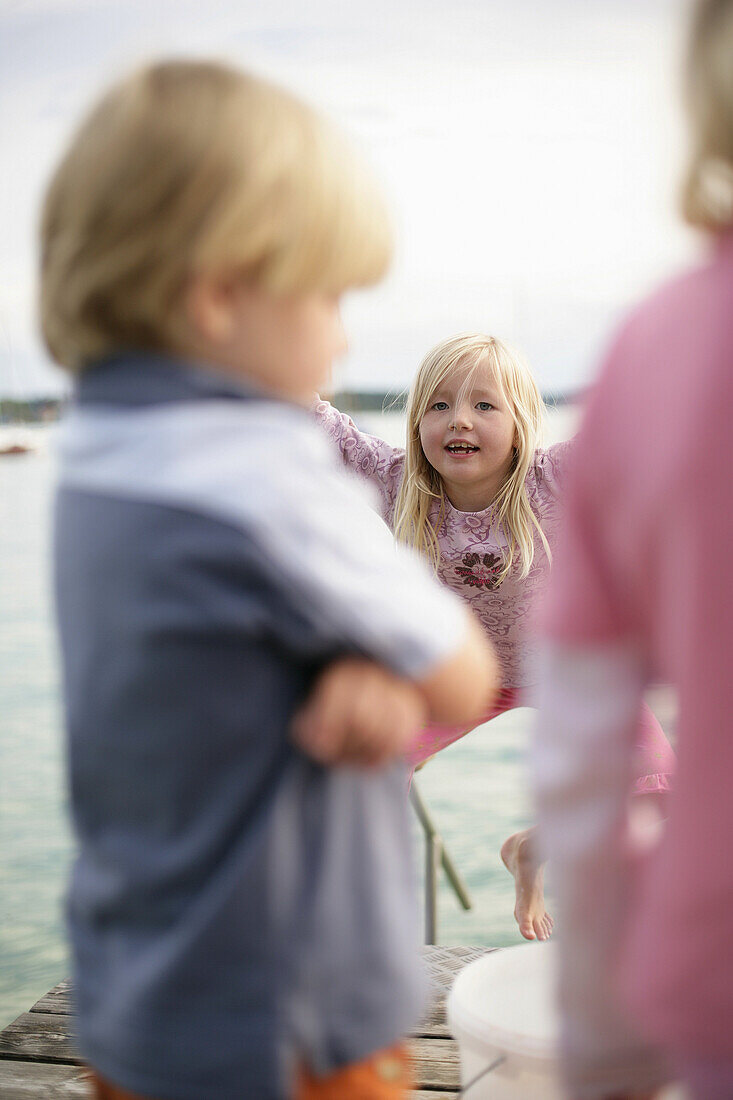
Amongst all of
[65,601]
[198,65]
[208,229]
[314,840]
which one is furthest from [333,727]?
[198,65]

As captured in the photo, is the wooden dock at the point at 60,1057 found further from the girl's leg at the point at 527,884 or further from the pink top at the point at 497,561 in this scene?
the pink top at the point at 497,561

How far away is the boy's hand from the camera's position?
2.61 feet

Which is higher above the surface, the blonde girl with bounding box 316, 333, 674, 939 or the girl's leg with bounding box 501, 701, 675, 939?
the blonde girl with bounding box 316, 333, 674, 939

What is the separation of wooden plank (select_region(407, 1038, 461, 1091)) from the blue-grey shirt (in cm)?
110

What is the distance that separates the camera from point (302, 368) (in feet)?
2.89

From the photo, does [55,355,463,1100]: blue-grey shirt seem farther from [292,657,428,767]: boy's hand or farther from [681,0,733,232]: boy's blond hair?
[681,0,733,232]: boy's blond hair

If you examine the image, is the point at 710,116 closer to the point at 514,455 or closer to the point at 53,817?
the point at 514,455

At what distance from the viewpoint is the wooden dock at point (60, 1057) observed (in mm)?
1826

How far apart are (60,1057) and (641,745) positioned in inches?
46.3

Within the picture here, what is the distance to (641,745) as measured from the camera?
2.20 m

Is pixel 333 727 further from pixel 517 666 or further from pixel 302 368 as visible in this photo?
pixel 517 666

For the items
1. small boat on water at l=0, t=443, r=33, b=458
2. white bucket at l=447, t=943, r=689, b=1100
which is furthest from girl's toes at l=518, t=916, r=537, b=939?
small boat on water at l=0, t=443, r=33, b=458

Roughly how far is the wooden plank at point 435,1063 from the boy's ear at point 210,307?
143 centimetres

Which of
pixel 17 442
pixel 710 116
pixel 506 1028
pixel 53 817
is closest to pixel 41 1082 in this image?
pixel 506 1028
